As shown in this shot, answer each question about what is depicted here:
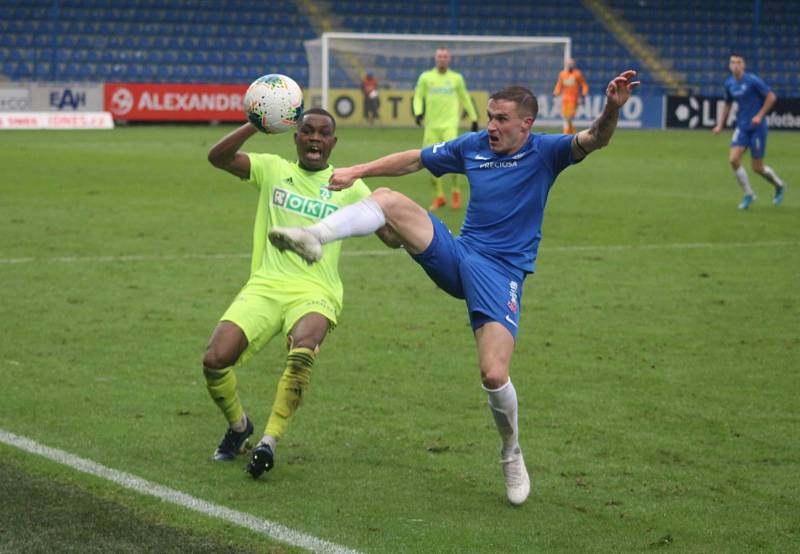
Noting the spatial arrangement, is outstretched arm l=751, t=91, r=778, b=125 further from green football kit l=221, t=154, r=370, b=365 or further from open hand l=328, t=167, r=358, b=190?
open hand l=328, t=167, r=358, b=190

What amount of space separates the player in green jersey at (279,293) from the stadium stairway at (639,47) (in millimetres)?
42828

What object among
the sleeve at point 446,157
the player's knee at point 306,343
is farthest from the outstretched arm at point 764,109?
the player's knee at point 306,343

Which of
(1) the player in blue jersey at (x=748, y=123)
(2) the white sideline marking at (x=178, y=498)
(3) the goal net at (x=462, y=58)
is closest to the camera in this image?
(2) the white sideline marking at (x=178, y=498)

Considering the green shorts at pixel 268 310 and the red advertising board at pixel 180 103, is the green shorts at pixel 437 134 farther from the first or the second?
the red advertising board at pixel 180 103

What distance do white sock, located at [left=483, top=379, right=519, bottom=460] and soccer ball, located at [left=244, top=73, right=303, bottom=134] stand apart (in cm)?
172

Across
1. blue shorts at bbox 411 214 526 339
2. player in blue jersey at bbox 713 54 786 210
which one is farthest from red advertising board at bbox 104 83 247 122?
blue shorts at bbox 411 214 526 339

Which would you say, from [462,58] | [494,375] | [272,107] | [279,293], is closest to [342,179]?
[272,107]

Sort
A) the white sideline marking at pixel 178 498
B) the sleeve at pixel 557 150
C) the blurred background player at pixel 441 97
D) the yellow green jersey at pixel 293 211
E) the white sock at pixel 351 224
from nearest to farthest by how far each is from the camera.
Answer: the white sideline marking at pixel 178 498 → the white sock at pixel 351 224 → the sleeve at pixel 557 150 → the yellow green jersey at pixel 293 211 → the blurred background player at pixel 441 97

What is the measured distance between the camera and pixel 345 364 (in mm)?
9312

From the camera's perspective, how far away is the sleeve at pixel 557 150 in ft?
21.1

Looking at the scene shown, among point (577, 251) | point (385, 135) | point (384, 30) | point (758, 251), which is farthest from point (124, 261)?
point (384, 30)

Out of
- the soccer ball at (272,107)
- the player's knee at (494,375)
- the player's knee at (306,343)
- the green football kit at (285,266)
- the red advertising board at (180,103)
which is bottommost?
the red advertising board at (180,103)

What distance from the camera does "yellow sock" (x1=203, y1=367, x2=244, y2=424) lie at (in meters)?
6.66

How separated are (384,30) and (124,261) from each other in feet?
114
